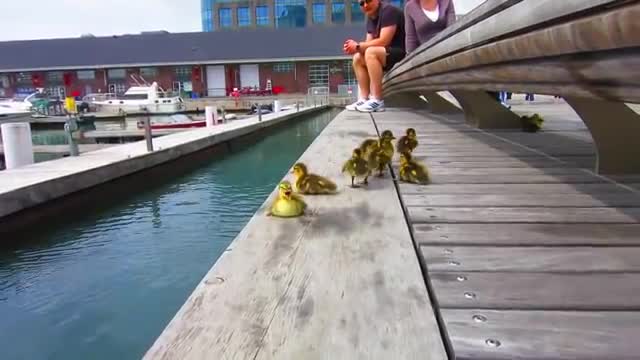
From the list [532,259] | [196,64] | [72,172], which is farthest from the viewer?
[196,64]

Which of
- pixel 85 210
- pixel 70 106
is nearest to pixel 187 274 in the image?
pixel 85 210

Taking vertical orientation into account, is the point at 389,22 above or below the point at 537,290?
above

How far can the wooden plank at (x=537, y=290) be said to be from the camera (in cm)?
99

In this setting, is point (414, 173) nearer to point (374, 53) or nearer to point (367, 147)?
point (367, 147)

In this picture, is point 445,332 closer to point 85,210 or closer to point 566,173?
point 566,173

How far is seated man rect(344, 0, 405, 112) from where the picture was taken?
518 cm

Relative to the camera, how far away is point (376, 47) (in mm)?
5242

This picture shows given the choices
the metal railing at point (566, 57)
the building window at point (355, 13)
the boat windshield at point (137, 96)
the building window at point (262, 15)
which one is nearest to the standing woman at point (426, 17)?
the metal railing at point (566, 57)

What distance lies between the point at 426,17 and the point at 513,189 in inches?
135

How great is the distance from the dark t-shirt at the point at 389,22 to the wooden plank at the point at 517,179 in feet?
11.5

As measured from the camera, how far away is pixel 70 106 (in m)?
25.3

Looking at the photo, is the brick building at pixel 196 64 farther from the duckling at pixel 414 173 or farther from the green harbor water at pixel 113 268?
the duckling at pixel 414 173

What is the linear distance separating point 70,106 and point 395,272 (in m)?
27.6

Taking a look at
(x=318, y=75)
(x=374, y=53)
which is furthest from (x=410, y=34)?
(x=318, y=75)
